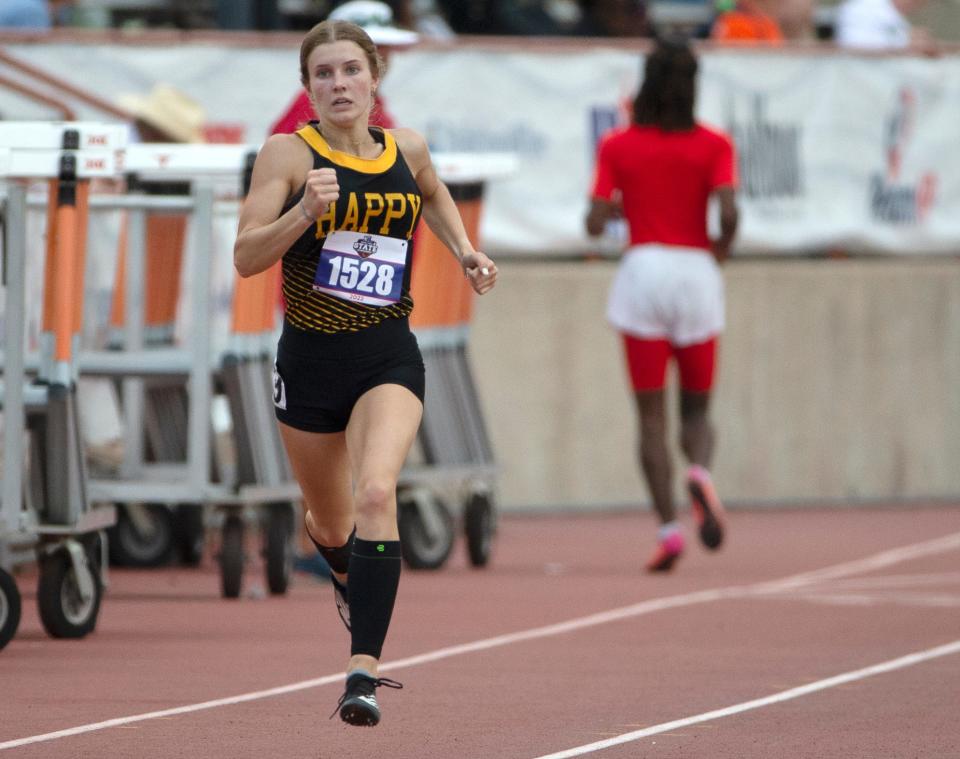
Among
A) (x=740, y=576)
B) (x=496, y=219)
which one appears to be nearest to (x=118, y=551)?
(x=740, y=576)

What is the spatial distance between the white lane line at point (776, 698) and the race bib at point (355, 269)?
1.41 meters

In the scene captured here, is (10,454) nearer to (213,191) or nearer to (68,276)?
(68,276)

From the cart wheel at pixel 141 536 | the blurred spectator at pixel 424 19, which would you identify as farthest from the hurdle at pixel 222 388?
the blurred spectator at pixel 424 19

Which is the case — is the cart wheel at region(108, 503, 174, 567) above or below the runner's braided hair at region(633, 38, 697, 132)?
below

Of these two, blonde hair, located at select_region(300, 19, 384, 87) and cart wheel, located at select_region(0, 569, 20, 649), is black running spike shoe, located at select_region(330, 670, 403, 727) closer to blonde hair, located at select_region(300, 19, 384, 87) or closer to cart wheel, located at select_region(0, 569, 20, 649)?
blonde hair, located at select_region(300, 19, 384, 87)

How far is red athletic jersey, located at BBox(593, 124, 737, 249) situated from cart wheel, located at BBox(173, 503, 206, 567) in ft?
8.61

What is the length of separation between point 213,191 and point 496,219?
517 cm

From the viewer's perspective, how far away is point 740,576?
12719 mm

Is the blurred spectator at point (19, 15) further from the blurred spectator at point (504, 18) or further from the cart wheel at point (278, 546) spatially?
the cart wheel at point (278, 546)

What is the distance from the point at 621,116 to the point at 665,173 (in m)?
3.54

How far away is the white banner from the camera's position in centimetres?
1544

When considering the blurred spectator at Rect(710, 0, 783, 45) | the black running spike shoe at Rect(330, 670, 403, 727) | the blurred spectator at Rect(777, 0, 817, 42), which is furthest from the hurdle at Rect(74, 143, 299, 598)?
the blurred spectator at Rect(777, 0, 817, 42)

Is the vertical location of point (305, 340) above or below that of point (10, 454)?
above

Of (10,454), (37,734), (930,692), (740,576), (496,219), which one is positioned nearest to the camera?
(37,734)
